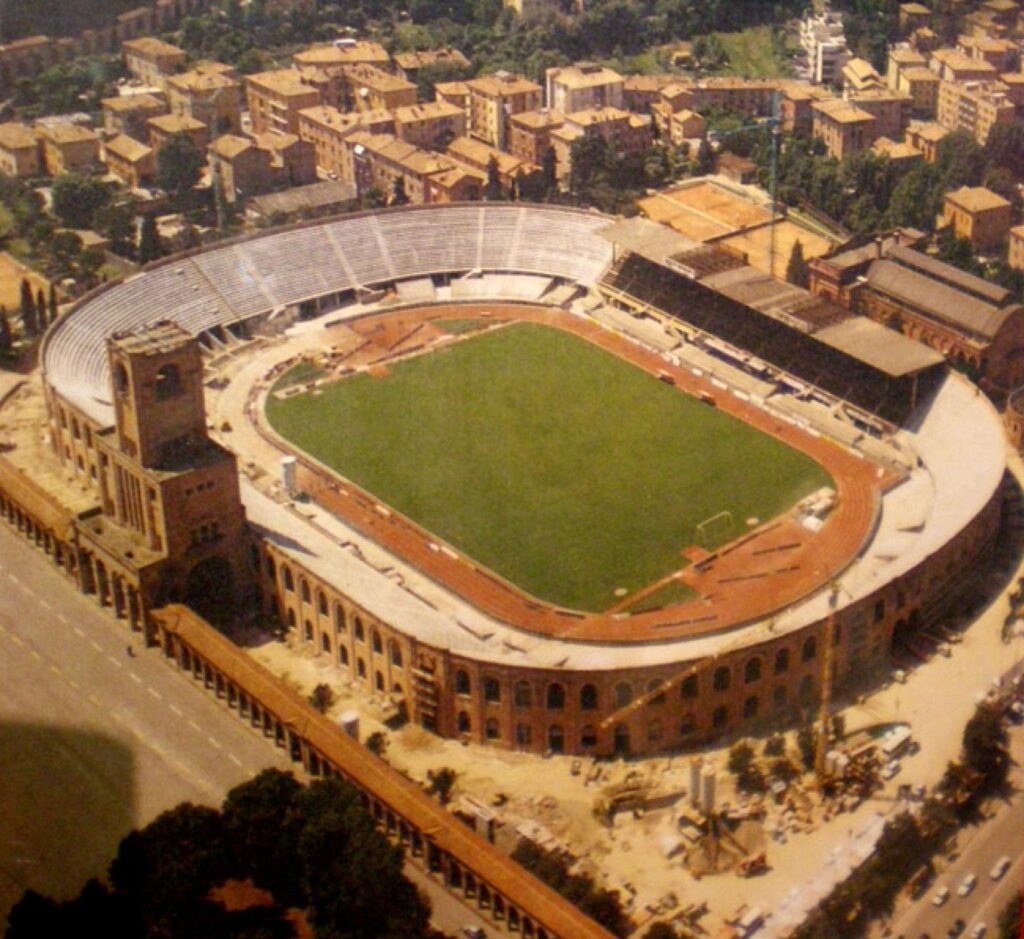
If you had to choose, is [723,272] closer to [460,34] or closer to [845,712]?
[845,712]

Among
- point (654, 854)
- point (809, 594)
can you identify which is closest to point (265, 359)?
point (809, 594)

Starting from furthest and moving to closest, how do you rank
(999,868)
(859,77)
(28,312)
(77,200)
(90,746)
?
1. (859,77)
2. (77,200)
3. (28,312)
4. (90,746)
5. (999,868)

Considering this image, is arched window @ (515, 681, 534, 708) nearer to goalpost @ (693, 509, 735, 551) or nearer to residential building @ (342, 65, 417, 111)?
goalpost @ (693, 509, 735, 551)

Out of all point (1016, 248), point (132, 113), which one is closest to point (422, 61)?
point (132, 113)

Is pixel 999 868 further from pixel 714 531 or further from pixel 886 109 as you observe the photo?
pixel 886 109

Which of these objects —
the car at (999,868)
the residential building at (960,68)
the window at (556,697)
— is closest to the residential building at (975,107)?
the residential building at (960,68)

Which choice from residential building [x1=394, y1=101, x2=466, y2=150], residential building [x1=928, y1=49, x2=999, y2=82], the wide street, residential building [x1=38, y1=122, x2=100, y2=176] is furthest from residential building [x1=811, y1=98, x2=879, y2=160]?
the wide street
